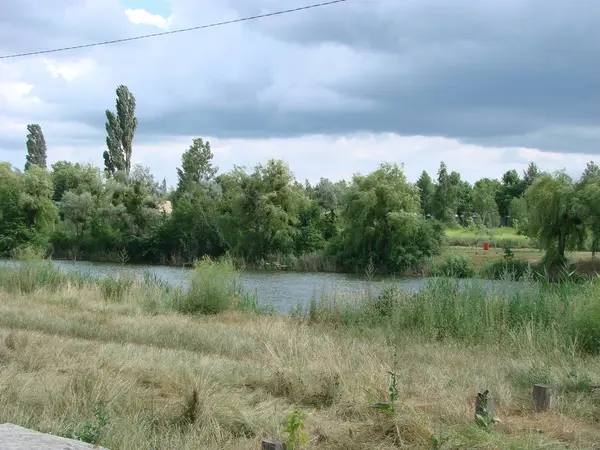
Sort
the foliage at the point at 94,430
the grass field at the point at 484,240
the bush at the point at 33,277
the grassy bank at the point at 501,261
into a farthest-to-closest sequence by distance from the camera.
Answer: the grass field at the point at 484,240, the grassy bank at the point at 501,261, the bush at the point at 33,277, the foliage at the point at 94,430

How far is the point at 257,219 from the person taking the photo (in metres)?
57.4

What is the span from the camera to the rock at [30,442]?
4633 millimetres

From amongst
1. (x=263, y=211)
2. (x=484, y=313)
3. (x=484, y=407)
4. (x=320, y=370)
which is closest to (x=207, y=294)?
(x=484, y=313)

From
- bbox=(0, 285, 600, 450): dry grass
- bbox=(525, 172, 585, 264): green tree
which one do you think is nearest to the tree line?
bbox=(525, 172, 585, 264): green tree

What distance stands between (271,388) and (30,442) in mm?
4063

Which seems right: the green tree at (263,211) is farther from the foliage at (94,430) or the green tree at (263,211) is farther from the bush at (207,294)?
the foliage at (94,430)

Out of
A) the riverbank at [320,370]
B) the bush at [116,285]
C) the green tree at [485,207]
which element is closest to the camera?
the riverbank at [320,370]

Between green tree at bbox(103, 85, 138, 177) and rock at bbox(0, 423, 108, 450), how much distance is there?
261 feet

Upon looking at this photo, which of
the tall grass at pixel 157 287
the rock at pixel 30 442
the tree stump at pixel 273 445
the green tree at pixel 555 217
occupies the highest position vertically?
the green tree at pixel 555 217

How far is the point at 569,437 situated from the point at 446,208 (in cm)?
7239

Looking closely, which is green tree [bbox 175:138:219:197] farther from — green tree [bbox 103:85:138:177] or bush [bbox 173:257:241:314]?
bush [bbox 173:257:241:314]

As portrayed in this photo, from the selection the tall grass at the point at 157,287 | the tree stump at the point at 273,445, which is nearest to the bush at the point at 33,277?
the tall grass at the point at 157,287

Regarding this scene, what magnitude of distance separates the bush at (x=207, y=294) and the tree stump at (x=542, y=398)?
11880mm

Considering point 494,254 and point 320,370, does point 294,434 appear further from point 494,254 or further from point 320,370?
point 494,254
